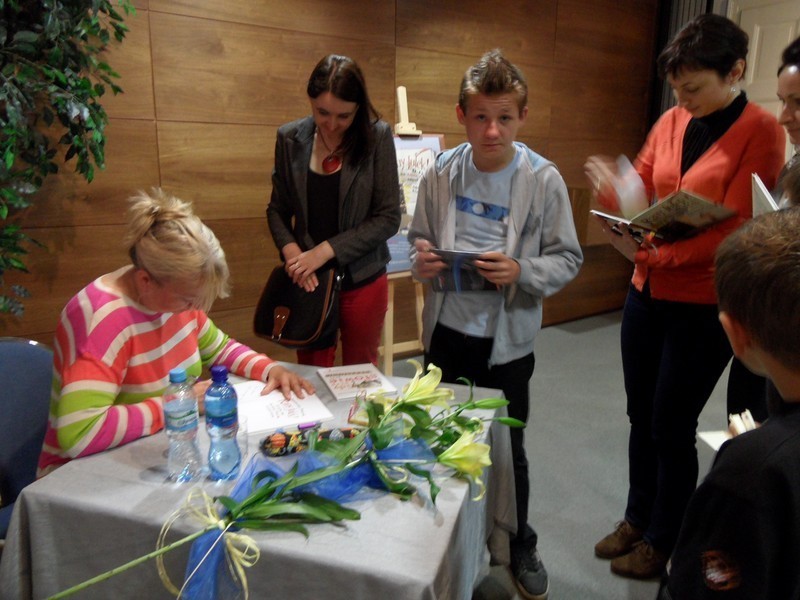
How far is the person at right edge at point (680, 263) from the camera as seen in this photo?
4.94 feet

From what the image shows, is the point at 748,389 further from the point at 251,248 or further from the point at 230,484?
the point at 251,248

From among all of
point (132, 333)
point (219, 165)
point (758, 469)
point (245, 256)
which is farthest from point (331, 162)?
point (758, 469)

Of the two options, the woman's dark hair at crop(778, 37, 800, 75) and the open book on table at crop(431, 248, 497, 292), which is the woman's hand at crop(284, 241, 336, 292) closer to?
the open book on table at crop(431, 248, 497, 292)

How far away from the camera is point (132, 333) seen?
1.22m

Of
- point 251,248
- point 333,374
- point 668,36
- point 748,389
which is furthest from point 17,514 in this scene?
point 668,36

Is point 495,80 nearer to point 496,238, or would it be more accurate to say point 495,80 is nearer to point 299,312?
point 496,238

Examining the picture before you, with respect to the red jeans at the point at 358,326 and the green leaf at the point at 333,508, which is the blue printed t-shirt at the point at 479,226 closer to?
→ the red jeans at the point at 358,326

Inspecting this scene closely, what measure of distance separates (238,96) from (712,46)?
85.5 inches

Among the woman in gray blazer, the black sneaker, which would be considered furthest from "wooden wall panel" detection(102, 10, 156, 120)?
the black sneaker

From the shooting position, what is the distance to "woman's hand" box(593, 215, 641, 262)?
170 cm

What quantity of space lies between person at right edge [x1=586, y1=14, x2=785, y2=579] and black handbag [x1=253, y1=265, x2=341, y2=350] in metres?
0.87

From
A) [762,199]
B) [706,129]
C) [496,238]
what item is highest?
[706,129]

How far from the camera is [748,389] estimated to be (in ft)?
5.57

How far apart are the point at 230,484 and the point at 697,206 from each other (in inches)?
48.9
